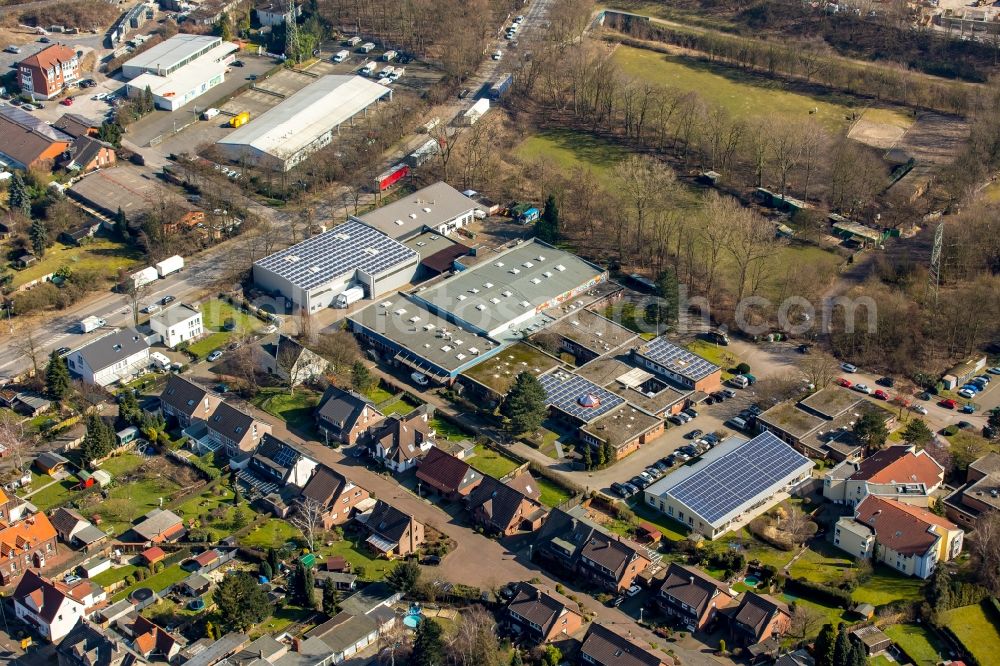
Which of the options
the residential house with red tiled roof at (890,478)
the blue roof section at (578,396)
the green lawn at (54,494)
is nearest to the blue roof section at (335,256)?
the blue roof section at (578,396)

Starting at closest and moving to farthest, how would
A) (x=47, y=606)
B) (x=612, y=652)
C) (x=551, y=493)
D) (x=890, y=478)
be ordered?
(x=612, y=652) → (x=47, y=606) → (x=890, y=478) → (x=551, y=493)

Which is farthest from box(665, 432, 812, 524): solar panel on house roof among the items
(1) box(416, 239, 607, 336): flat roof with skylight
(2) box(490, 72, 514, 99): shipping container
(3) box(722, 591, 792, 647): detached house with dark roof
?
(2) box(490, 72, 514, 99): shipping container

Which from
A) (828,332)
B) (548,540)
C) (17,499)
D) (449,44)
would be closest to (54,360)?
(17,499)

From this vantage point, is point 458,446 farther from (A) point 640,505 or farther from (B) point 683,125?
(B) point 683,125

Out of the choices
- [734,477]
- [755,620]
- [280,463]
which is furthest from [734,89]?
[755,620]

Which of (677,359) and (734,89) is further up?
(734,89)

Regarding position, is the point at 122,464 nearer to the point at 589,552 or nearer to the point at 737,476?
the point at 589,552

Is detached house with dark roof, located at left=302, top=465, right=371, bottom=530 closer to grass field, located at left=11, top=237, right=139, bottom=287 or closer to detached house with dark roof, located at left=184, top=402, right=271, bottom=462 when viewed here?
detached house with dark roof, located at left=184, top=402, right=271, bottom=462
